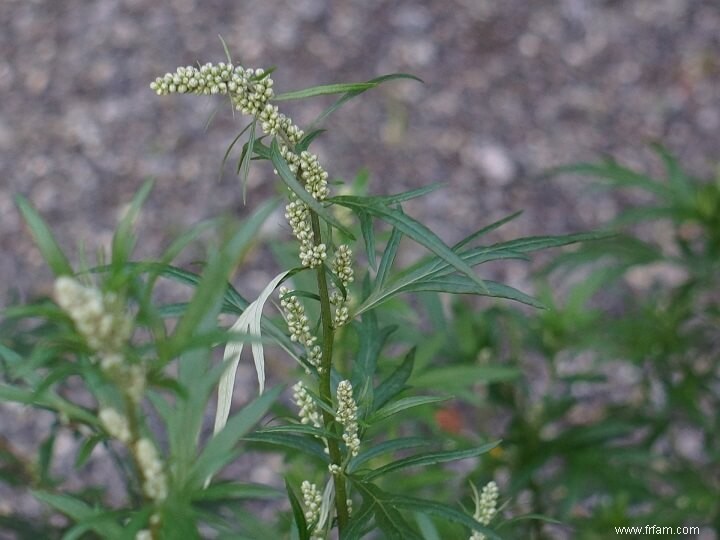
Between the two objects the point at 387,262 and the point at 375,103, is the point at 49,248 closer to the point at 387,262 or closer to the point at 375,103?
the point at 387,262

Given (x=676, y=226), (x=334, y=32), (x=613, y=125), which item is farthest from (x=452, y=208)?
(x=676, y=226)

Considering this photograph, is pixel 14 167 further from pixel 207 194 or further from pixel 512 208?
pixel 512 208

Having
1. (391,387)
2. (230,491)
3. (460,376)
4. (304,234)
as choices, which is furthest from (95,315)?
(460,376)

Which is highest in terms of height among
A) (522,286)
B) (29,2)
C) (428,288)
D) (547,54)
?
(29,2)

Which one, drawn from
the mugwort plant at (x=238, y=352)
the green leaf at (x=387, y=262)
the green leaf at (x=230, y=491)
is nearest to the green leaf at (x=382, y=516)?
the mugwort plant at (x=238, y=352)

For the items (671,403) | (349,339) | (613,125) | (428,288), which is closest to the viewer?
(428,288)

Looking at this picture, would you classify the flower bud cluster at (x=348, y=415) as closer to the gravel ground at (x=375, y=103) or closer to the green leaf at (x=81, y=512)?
the green leaf at (x=81, y=512)
